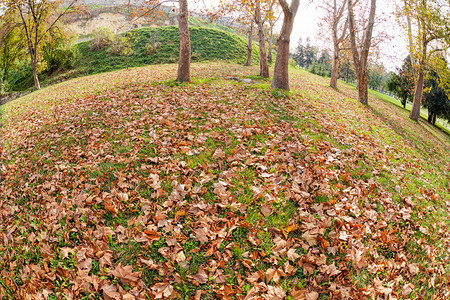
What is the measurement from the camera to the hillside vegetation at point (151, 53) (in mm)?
24422

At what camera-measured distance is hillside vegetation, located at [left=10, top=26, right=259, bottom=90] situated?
24.4 m

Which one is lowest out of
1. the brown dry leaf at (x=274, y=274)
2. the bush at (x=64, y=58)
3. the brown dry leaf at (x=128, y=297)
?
the brown dry leaf at (x=128, y=297)

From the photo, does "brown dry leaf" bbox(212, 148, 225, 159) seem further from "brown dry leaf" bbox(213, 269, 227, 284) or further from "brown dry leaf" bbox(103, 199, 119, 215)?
"brown dry leaf" bbox(213, 269, 227, 284)

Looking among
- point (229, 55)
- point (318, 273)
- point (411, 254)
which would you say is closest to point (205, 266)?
point (318, 273)

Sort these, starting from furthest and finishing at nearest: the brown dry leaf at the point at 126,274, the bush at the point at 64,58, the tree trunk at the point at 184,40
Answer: the bush at the point at 64,58 → the tree trunk at the point at 184,40 → the brown dry leaf at the point at 126,274

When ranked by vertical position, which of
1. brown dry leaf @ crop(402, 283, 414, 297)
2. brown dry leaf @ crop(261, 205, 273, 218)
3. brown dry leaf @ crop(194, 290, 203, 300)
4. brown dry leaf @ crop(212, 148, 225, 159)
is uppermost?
brown dry leaf @ crop(212, 148, 225, 159)

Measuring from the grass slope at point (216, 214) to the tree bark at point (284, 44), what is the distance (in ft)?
13.1

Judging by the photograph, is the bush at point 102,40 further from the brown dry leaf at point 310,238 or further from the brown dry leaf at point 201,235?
the brown dry leaf at point 310,238

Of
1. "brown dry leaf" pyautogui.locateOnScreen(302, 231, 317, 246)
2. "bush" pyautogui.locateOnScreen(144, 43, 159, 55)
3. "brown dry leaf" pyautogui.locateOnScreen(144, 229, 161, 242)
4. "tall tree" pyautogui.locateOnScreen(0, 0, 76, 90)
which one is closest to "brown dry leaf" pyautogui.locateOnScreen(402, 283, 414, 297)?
"brown dry leaf" pyautogui.locateOnScreen(302, 231, 317, 246)

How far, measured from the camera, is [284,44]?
9.26 metres

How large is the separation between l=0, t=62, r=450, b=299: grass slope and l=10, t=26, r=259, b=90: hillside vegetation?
21.1 metres

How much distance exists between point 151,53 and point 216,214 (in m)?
27.4

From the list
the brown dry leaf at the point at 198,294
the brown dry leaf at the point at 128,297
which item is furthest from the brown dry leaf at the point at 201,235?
the brown dry leaf at the point at 128,297

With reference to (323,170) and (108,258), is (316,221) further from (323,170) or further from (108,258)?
(108,258)
